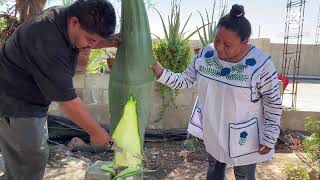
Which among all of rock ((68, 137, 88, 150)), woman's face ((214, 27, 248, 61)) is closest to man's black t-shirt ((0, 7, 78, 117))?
woman's face ((214, 27, 248, 61))

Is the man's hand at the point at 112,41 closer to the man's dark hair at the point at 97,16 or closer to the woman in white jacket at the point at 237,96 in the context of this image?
the man's dark hair at the point at 97,16

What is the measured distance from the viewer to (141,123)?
1.82 metres

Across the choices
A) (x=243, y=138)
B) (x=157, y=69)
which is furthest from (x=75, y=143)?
(x=157, y=69)

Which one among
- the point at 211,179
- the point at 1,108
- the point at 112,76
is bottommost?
the point at 211,179

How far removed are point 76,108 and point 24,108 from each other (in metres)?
0.52

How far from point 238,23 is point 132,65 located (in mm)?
811

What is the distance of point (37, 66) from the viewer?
6.55 ft

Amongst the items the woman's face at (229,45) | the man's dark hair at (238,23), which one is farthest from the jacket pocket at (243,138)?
the man's dark hair at (238,23)

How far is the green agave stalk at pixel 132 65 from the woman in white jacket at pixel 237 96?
17.3 inches

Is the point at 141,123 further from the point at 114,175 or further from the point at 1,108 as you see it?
the point at 1,108

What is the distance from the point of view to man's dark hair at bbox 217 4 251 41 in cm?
225

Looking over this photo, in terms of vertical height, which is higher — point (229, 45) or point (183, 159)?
point (229, 45)

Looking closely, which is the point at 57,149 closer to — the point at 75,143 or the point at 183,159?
the point at 75,143

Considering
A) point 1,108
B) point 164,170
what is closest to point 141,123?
point 1,108
